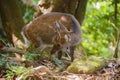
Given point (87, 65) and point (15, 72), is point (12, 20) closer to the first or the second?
point (87, 65)

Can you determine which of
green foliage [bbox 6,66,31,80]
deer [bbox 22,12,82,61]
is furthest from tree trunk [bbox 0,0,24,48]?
green foliage [bbox 6,66,31,80]

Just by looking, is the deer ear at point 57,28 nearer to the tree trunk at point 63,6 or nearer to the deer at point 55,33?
the deer at point 55,33

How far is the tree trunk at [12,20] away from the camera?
5.60 m

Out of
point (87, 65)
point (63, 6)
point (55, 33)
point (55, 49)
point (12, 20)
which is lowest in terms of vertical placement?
point (87, 65)

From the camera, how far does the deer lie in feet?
14.7

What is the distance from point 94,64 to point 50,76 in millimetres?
700

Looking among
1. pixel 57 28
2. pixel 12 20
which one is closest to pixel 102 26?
pixel 12 20

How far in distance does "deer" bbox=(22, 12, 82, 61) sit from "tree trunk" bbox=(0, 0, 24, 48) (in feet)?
2.88

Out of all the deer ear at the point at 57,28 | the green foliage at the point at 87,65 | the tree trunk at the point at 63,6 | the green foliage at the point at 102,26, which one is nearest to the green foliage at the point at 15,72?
the green foliage at the point at 87,65

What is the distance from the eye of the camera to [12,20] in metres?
5.68

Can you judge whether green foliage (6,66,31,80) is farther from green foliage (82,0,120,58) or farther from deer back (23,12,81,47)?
green foliage (82,0,120,58)

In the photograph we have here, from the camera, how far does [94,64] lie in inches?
143

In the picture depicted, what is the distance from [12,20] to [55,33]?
1387 millimetres

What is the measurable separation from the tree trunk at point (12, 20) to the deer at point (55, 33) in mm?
878
